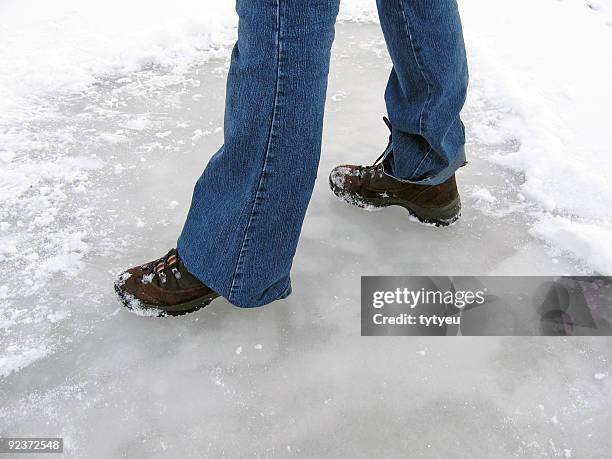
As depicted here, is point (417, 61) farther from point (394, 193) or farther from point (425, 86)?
point (394, 193)

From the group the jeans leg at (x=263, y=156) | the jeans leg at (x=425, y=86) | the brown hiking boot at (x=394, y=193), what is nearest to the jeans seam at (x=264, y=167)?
the jeans leg at (x=263, y=156)

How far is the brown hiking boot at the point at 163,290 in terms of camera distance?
102 centimetres

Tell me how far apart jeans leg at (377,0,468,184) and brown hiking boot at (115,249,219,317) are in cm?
49

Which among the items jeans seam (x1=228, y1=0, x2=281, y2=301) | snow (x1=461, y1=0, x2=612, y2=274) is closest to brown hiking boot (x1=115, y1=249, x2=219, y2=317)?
jeans seam (x1=228, y1=0, x2=281, y2=301)

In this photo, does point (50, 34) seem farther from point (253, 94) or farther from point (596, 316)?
point (596, 316)

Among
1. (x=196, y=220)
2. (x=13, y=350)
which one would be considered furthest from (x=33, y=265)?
(x=196, y=220)

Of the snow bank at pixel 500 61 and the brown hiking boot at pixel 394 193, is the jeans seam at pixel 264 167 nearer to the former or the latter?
the brown hiking boot at pixel 394 193

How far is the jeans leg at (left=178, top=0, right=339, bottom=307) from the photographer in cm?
75

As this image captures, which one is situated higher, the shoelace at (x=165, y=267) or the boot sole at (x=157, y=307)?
the shoelace at (x=165, y=267)

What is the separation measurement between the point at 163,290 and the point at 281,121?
411 mm

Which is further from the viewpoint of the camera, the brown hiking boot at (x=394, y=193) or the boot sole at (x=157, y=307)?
the brown hiking boot at (x=394, y=193)

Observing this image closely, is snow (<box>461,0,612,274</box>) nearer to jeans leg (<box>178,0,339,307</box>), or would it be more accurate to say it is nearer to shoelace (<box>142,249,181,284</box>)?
jeans leg (<box>178,0,339,307</box>)

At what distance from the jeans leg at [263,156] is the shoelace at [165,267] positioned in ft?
0.18

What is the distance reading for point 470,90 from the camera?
1792mm
